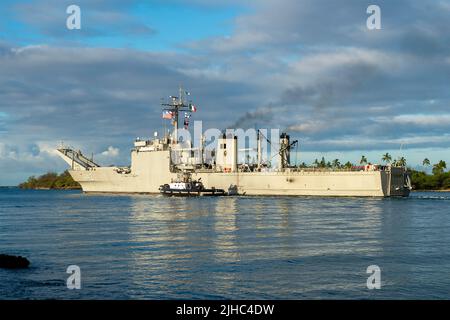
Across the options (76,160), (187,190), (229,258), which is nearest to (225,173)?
(187,190)

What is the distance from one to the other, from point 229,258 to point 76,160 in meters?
85.4

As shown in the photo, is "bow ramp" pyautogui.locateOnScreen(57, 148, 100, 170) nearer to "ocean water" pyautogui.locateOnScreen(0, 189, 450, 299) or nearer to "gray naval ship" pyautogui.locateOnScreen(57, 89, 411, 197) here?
"gray naval ship" pyautogui.locateOnScreen(57, 89, 411, 197)

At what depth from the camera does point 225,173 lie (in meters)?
90.6

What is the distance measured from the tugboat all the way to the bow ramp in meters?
21.5

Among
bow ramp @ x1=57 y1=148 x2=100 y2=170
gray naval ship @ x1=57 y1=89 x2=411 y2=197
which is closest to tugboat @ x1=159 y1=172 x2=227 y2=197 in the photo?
gray naval ship @ x1=57 y1=89 x2=411 y2=197

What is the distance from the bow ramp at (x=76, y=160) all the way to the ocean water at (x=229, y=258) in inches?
2506

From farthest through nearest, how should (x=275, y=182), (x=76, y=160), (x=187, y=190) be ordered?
(x=76, y=160) < (x=187, y=190) < (x=275, y=182)

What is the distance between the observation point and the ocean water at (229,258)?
1814 centimetres

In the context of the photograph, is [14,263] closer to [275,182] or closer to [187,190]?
[187,190]

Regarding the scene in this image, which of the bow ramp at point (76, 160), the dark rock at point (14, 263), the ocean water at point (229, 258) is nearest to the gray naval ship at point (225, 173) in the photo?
the bow ramp at point (76, 160)

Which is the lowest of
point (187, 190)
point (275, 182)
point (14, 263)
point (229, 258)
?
point (229, 258)

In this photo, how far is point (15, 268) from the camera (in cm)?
2173

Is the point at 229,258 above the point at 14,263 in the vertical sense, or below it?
below
